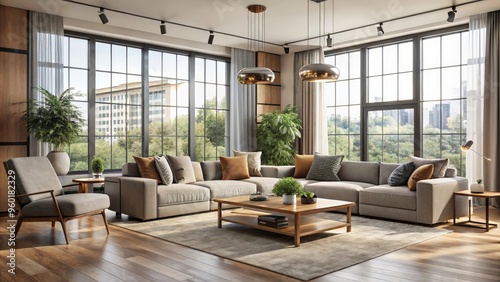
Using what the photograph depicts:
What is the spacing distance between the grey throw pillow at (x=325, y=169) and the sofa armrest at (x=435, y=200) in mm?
1751

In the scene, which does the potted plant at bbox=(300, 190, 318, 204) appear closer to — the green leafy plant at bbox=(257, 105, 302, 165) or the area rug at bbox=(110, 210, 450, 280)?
the area rug at bbox=(110, 210, 450, 280)

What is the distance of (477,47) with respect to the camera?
6.90 m

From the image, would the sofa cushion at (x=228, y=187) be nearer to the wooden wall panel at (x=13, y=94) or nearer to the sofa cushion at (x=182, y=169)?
the sofa cushion at (x=182, y=169)

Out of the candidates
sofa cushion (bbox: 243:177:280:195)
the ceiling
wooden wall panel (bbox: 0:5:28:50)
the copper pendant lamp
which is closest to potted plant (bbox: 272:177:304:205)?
the copper pendant lamp

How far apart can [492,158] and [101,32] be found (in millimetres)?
6551

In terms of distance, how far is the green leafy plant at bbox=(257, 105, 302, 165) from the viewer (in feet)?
29.2

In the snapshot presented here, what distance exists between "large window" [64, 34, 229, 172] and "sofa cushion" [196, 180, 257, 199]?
188 cm

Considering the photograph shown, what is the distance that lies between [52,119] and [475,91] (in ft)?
21.1

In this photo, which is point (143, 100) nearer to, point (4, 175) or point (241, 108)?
point (241, 108)

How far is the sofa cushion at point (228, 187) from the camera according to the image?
21.5ft

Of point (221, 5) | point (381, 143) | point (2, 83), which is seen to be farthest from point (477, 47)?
point (2, 83)

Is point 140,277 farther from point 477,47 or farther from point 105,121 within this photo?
point 477,47

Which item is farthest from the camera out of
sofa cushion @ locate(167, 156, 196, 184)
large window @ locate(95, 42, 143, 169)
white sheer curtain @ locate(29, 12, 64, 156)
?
large window @ locate(95, 42, 143, 169)

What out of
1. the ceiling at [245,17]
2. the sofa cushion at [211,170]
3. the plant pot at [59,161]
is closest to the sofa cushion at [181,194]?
the sofa cushion at [211,170]
